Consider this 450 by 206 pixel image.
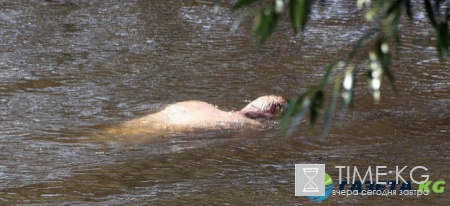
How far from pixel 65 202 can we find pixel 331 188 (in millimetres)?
1546

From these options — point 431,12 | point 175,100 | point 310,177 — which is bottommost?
point 310,177

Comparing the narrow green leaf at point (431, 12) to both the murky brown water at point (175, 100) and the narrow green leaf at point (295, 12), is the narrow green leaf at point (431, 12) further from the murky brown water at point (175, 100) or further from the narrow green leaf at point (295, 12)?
the murky brown water at point (175, 100)

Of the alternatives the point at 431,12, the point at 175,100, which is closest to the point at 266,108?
the point at 175,100

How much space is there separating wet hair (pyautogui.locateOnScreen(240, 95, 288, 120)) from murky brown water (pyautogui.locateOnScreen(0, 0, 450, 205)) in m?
0.25

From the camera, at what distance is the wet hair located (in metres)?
5.79

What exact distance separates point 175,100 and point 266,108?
933 mm

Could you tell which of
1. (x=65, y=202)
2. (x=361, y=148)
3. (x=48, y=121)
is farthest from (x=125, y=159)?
(x=361, y=148)

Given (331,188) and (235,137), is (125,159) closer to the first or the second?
(235,137)

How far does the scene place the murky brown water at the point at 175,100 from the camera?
4582 mm

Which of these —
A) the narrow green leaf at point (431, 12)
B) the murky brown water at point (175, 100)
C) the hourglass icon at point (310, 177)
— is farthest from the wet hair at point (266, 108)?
the narrow green leaf at point (431, 12)

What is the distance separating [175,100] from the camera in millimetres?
6379

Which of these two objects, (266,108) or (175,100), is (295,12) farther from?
(175,100)

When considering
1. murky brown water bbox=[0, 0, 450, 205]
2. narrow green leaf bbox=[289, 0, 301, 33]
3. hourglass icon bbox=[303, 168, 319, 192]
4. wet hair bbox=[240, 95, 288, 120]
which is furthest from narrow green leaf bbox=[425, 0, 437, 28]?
wet hair bbox=[240, 95, 288, 120]

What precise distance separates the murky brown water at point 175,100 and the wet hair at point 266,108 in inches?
9.8
